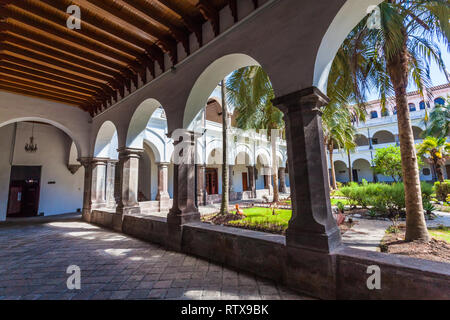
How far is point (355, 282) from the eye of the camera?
227 centimetres

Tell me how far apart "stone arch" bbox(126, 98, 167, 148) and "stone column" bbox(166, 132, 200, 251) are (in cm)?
212

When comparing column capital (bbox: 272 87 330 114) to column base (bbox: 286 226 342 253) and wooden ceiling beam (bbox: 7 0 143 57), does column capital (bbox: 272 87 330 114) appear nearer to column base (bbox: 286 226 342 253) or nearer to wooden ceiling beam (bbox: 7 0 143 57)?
column base (bbox: 286 226 342 253)

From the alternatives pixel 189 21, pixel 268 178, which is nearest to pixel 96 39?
pixel 189 21

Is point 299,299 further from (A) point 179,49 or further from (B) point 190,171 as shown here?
(A) point 179,49

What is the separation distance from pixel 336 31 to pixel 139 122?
564cm

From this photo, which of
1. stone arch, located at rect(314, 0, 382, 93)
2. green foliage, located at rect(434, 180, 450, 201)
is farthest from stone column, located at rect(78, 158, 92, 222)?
green foliage, located at rect(434, 180, 450, 201)

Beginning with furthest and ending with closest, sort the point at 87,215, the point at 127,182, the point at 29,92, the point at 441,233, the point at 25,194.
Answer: the point at 25,194, the point at 87,215, the point at 29,92, the point at 127,182, the point at 441,233

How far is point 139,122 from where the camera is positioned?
659 centimetres

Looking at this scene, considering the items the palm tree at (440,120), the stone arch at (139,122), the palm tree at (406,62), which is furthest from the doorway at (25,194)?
the palm tree at (440,120)

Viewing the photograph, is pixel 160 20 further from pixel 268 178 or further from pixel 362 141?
pixel 362 141

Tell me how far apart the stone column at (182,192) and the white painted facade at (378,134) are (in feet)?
65.4

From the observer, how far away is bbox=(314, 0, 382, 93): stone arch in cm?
263

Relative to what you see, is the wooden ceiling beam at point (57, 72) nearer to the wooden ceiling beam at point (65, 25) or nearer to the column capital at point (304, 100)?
the wooden ceiling beam at point (65, 25)

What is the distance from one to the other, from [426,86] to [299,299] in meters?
5.31
